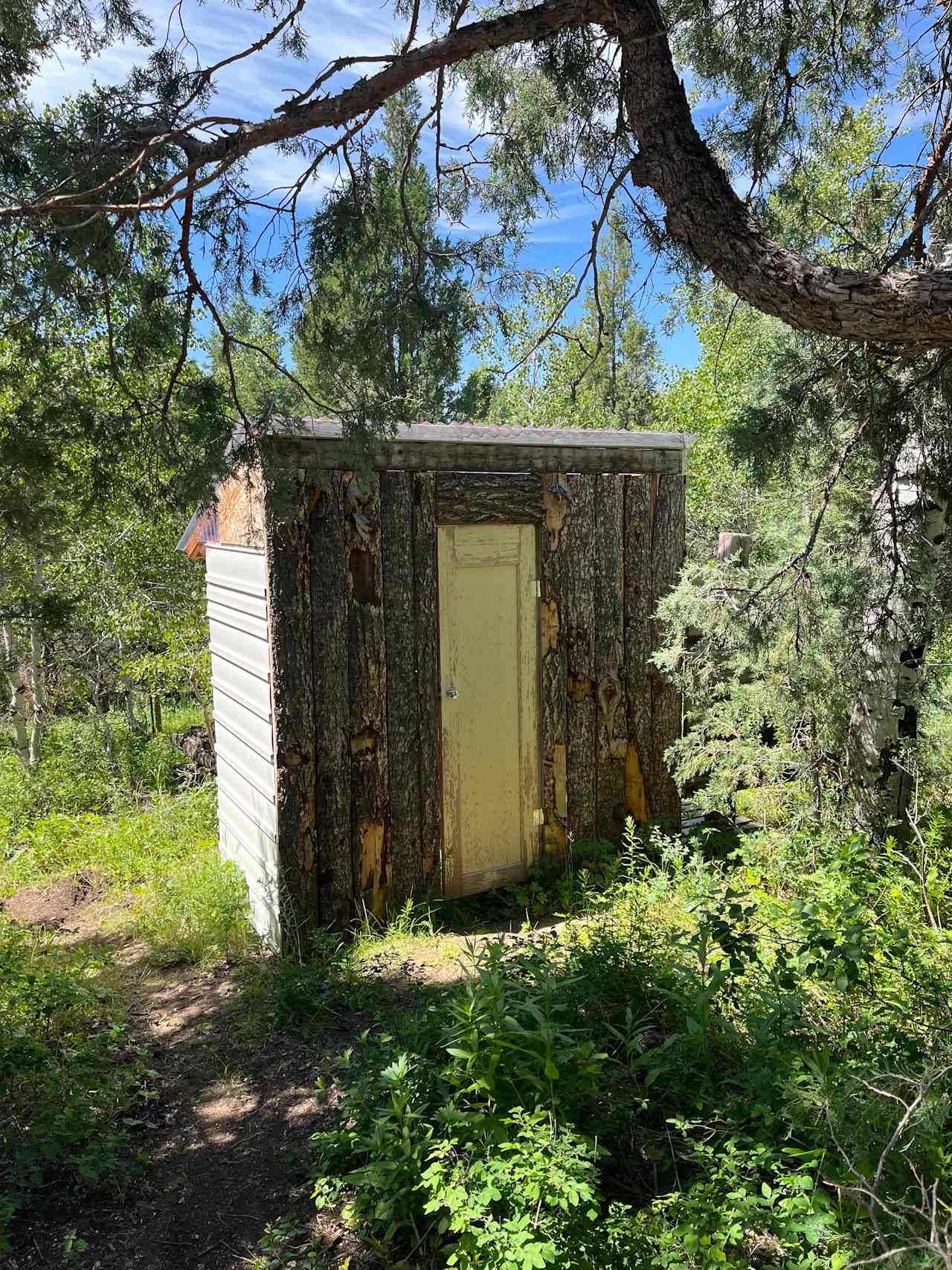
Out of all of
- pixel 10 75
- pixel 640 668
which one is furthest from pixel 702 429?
pixel 10 75

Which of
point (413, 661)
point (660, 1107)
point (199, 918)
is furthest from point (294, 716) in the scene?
point (660, 1107)

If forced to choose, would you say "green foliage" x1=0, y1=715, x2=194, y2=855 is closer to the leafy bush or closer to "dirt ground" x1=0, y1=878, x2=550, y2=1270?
the leafy bush

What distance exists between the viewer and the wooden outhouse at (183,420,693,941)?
4.62 meters

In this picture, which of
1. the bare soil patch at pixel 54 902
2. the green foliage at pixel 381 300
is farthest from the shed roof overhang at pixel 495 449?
the bare soil patch at pixel 54 902

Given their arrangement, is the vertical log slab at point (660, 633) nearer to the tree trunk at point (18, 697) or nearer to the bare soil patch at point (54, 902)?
the bare soil patch at point (54, 902)

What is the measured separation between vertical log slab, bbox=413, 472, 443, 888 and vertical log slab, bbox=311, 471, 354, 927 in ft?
1.50

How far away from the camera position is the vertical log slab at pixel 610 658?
5.65m

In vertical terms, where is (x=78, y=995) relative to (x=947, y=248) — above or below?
below

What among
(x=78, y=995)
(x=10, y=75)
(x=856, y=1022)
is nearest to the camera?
(x=856, y=1022)

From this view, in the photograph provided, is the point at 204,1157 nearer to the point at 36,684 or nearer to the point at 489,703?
the point at 489,703

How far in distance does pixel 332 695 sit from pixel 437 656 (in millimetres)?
699

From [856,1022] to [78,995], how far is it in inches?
133

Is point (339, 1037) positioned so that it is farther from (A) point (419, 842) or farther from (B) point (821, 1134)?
(B) point (821, 1134)

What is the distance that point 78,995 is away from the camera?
398cm
